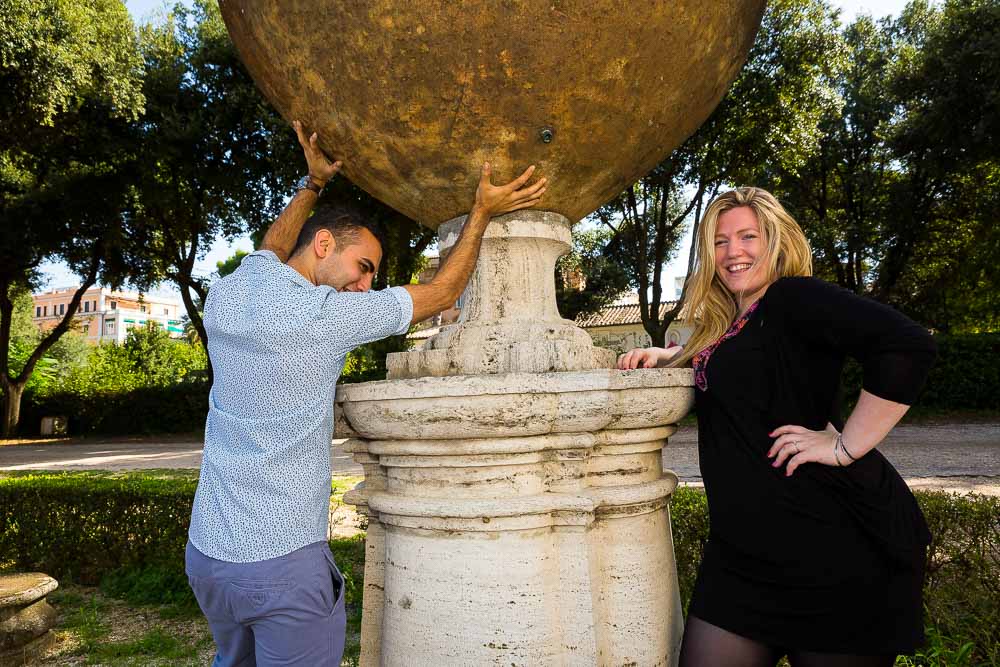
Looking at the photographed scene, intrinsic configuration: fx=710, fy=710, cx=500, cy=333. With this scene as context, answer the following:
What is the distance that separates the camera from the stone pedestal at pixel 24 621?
13.4 feet

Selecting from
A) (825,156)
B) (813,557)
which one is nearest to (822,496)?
(813,557)

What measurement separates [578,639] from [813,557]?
2.19 feet

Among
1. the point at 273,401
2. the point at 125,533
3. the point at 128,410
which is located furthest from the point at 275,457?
the point at 128,410

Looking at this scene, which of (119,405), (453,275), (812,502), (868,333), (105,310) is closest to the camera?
(868,333)

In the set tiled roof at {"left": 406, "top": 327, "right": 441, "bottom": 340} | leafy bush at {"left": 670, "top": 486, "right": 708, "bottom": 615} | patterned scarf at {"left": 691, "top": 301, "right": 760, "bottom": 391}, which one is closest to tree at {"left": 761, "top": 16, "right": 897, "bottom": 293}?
tiled roof at {"left": 406, "top": 327, "right": 441, "bottom": 340}

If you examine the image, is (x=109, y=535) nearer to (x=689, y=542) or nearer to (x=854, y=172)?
(x=689, y=542)

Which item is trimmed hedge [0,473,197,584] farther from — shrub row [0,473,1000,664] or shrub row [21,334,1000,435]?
shrub row [21,334,1000,435]

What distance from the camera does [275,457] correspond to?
67.6 inches

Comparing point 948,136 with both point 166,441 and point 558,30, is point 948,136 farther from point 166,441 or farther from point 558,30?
point 166,441

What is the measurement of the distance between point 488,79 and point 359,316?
0.75 m

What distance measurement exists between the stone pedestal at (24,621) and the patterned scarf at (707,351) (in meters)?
4.19

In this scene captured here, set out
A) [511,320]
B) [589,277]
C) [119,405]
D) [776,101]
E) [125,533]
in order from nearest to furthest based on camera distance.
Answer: [511,320], [125,533], [776,101], [589,277], [119,405]

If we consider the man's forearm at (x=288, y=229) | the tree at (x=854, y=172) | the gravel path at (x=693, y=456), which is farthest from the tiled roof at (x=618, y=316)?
the man's forearm at (x=288, y=229)

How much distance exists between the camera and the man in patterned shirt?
1.71 metres
